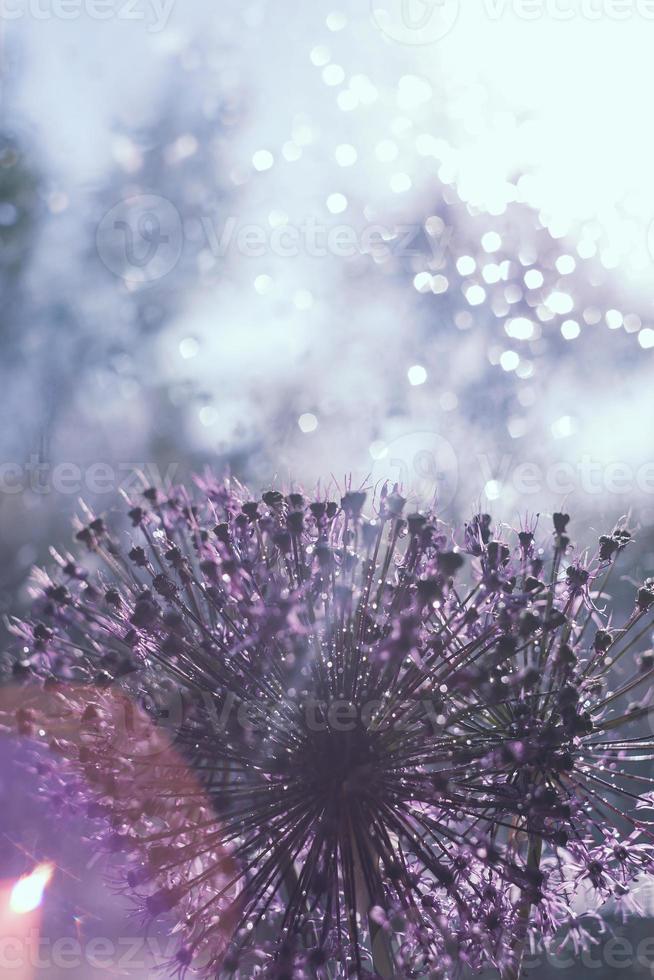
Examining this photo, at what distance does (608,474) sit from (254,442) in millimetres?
2735

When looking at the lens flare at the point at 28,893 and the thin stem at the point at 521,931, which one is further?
the lens flare at the point at 28,893

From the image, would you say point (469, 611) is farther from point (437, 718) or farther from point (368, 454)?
point (368, 454)

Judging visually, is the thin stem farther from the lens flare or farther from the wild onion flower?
the lens flare

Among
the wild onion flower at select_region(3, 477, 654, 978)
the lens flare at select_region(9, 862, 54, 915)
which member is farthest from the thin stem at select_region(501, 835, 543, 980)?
the lens flare at select_region(9, 862, 54, 915)

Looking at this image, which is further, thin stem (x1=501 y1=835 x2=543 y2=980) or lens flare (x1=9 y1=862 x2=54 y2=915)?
lens flare (x1=9 y1=862 x2=54 y2=915)

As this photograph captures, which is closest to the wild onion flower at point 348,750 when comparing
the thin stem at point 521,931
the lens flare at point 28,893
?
the thin stem at point 521,931

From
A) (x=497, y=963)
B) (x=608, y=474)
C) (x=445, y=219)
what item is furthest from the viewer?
(x=445, y=219)

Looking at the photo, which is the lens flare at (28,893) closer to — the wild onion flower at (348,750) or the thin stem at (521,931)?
the wild onion flower at (348,750)

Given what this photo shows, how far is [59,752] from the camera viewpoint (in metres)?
2.21

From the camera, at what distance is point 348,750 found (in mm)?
2109

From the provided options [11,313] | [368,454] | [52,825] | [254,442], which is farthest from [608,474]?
[11,313]

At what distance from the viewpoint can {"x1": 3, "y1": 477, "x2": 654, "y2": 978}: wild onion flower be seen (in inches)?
78.8

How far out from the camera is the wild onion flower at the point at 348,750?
2.00 m

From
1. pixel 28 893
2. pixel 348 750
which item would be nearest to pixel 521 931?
pixel 348 750
